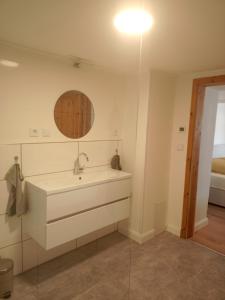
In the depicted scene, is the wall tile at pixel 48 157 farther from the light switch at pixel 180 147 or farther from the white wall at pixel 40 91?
the light switch at pixel 180 147

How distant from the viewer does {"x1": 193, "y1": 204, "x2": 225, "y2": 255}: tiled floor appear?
3.00m

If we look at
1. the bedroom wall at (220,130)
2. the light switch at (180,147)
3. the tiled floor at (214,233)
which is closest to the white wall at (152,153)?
the light switch at (180,147)

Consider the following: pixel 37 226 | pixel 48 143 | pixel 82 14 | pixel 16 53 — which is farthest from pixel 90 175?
pixel 82 14

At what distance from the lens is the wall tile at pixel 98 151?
110 inches

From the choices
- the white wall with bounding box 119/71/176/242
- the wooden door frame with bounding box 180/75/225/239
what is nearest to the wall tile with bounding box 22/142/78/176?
the white wall with bounding box 119/71/176/242

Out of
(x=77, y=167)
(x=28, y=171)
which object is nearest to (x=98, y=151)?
(x=77, y=167)

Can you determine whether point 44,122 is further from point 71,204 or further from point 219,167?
point 219,167

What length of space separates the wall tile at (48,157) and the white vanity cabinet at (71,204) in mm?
95

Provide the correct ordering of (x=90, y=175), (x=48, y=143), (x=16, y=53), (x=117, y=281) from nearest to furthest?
(x=16, y=53) < (x=117, y=281) < (x=48, y=143) < (x=90, y=175)

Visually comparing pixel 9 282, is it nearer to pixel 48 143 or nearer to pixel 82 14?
pixel 48 143

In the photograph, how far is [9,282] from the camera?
2.00 m

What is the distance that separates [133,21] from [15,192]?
178cm

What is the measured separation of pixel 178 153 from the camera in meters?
3.11

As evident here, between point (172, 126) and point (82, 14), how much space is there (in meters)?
2.07
